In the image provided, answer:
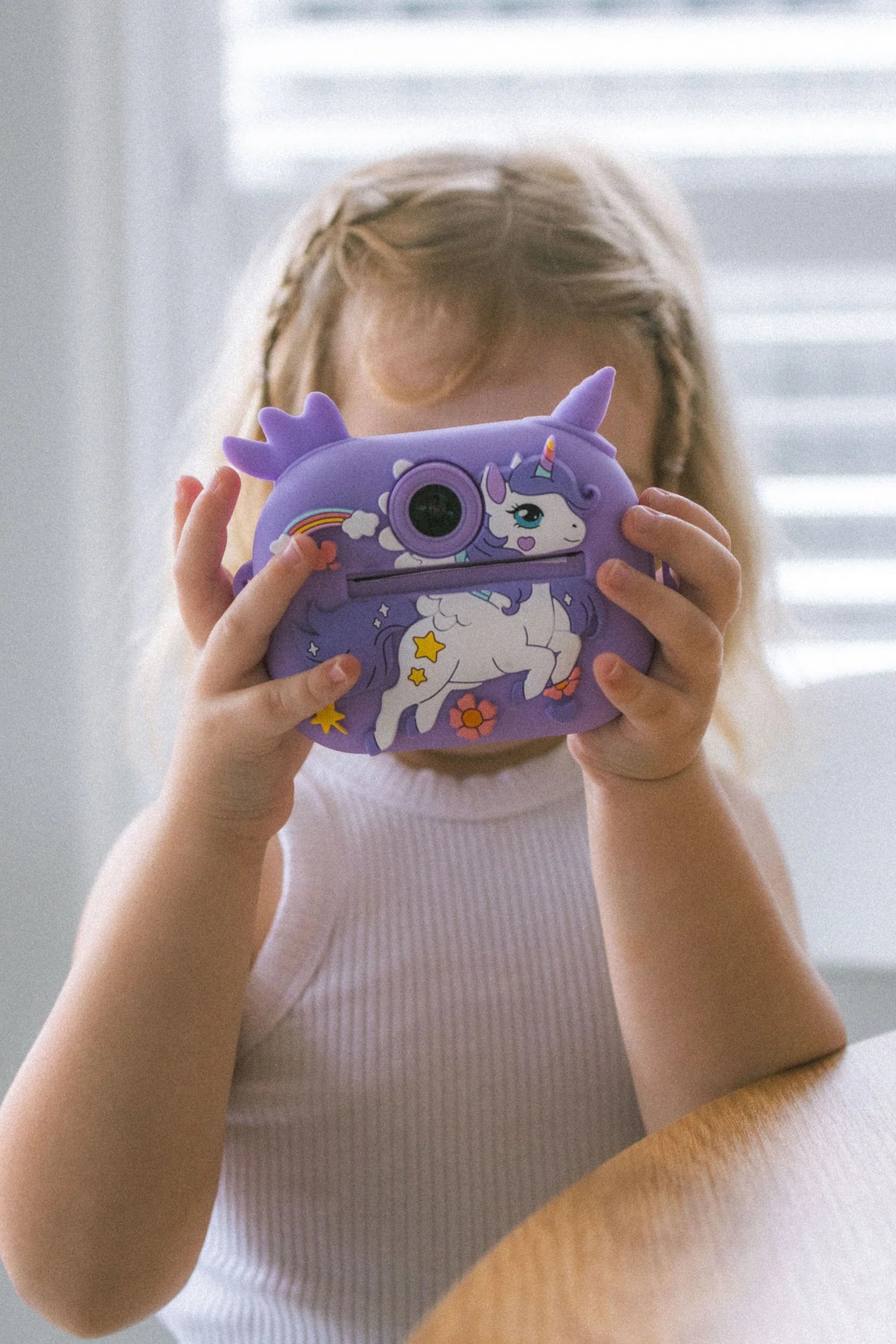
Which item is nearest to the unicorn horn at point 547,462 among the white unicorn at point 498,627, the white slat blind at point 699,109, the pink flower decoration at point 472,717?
the white unicorn at point 498,627

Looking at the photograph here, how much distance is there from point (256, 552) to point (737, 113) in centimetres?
107

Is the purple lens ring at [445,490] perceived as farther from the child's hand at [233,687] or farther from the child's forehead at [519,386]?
the child's forehead at [519,386]

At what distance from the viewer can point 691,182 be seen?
1.39m

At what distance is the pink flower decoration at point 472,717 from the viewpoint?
57 centimetres

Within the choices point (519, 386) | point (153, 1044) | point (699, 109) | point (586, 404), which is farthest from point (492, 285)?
point (699, 109)

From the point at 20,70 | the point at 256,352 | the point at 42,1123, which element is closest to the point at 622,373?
the point at 256,352

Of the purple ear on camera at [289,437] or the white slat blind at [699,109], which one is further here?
the white slat blind at [699,109]

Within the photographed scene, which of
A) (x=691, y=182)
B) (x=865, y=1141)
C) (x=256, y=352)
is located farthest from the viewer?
(x=691, y=182)

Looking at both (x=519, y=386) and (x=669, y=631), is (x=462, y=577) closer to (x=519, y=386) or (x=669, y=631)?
(x=669, y=631)

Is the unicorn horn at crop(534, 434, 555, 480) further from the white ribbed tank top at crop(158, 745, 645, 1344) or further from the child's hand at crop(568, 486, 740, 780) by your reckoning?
the white ribbed tank top at crop(158, 745, 645, 1344)

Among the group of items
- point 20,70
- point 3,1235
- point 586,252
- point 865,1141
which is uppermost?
Answer: point 20,70

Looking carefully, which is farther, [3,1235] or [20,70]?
[20,70]

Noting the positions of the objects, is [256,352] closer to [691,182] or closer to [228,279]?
[228,279]

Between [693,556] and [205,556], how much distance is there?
0.76 ft
